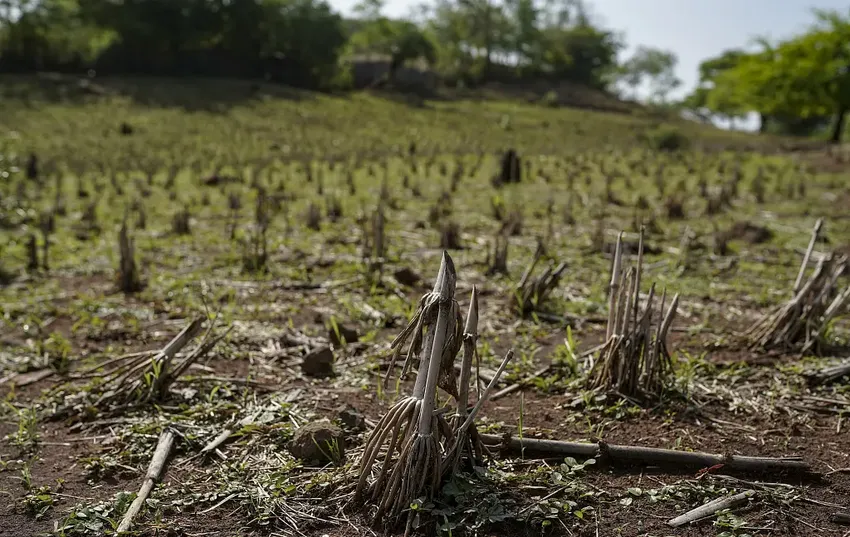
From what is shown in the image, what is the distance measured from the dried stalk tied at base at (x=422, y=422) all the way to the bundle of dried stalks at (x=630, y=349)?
4.25 ft

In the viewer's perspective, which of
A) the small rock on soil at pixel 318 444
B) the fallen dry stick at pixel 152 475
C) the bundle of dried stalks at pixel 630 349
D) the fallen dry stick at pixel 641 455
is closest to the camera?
the fallen dry stick at pixel 152 475

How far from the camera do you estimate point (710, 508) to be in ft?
9.87

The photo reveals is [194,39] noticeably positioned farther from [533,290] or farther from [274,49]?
[533,290]

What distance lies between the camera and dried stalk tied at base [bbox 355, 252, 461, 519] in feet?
9.57

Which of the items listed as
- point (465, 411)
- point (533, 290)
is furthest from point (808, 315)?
point (465, 411)

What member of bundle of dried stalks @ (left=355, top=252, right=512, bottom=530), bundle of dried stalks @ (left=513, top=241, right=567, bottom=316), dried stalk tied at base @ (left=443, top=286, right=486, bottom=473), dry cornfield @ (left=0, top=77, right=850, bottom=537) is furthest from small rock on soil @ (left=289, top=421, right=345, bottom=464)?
bundle of dried stalks @ (left=513, top=241, right=567, bottom=316)

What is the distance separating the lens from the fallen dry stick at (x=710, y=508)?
2959 millimetres

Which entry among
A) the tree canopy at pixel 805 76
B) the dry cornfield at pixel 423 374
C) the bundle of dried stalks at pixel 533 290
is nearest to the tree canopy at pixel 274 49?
the tree canopy at pixel 805 76

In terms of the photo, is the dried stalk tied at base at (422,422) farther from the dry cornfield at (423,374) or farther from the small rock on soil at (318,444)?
the small rock on soil at (318,444)

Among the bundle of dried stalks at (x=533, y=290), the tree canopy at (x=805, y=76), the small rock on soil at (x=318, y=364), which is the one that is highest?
the tree canopy at (x=805, y=76)

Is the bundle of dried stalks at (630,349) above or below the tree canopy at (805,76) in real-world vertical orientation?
below

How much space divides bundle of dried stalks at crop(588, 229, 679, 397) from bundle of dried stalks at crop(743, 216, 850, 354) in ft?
3.79

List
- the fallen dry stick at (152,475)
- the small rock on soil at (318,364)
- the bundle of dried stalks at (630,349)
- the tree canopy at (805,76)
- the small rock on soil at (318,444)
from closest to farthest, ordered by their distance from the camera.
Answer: the fallen dry stick at (152,475), the small rock on soil at (318,444), the bundle of dried stalks at (630,349), the small rock on soil at (318,364), the tree canopy at (805,76)

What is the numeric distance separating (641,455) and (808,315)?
2.03 meters
